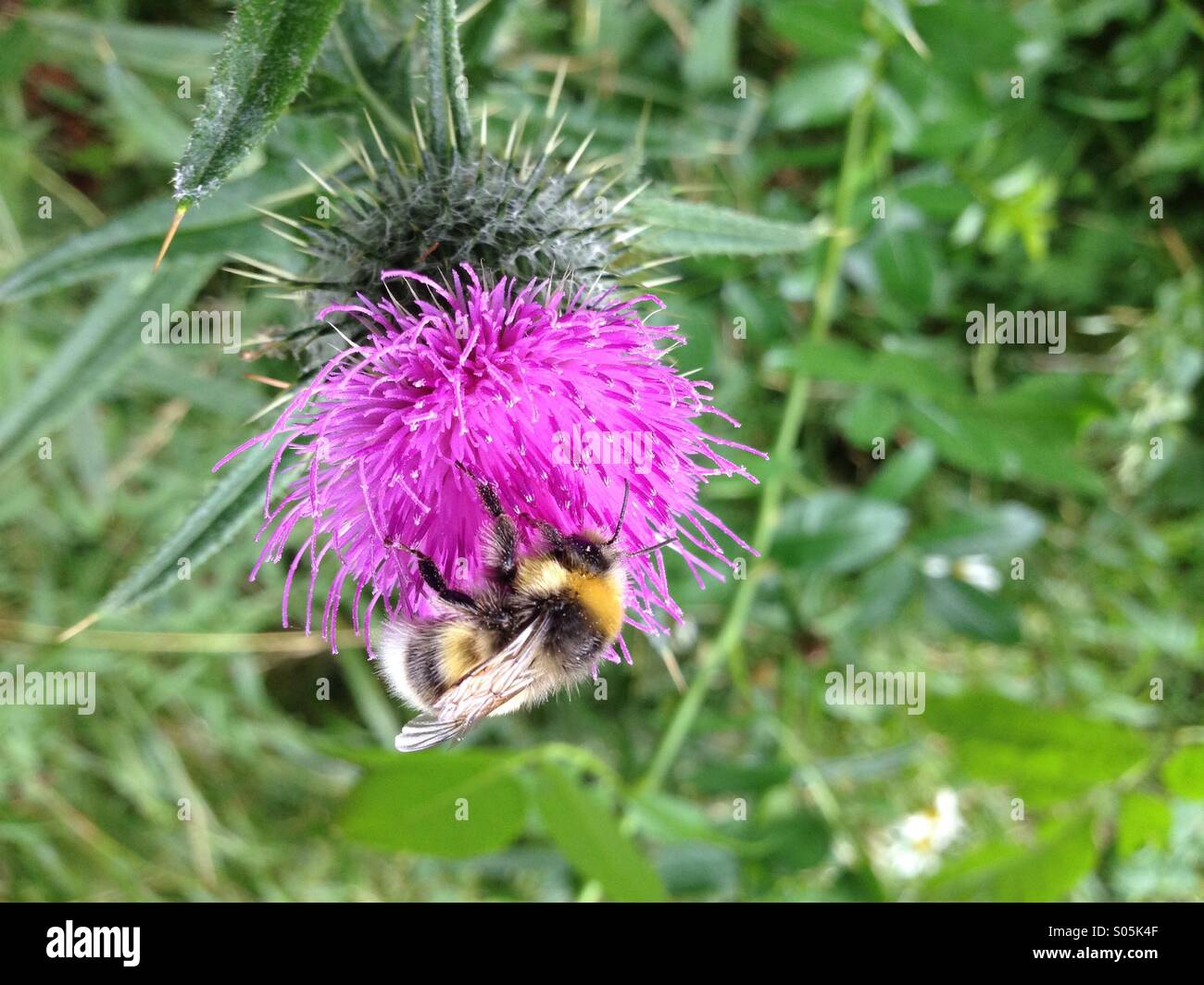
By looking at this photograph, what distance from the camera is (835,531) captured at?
3.49 m

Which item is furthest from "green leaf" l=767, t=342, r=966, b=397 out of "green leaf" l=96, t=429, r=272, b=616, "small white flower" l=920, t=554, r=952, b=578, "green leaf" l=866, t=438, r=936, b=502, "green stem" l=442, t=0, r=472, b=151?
"green leaf" l=96, t=429, r=272, b=616

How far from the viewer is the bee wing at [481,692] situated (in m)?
1.93

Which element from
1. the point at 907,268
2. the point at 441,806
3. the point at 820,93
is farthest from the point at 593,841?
the point at 820,93

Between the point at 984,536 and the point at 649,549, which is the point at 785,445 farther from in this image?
the point at 649,549

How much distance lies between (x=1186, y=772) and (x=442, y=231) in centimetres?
298

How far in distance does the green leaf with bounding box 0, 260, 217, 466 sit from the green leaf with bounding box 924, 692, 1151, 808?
127 inches

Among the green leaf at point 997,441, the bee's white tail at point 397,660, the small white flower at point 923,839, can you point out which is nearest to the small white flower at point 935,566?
the green leaf at point 997,441

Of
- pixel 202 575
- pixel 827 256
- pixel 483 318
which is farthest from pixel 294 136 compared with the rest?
pixel 202 575

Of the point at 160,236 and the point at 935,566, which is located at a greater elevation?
the point at 160,236

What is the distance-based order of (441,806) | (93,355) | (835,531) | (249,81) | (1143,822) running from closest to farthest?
1. (249,81)
2. (93,355)
3. (441,806)
4. (1143,822)
5. (835,531)

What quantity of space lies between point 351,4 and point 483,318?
847mm

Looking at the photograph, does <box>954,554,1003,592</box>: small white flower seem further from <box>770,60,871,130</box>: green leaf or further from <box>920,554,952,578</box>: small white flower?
<box>770,60,871,130</box>: green leaf

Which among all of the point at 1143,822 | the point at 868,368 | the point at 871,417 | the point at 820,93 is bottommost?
the point at 1143,822

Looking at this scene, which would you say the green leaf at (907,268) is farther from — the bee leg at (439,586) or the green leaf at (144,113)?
the green leaf at (144,113)
